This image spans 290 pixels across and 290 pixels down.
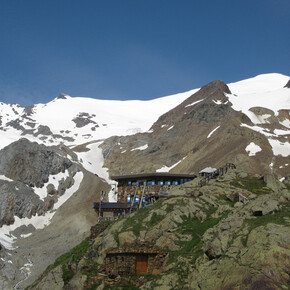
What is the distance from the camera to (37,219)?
317 ft

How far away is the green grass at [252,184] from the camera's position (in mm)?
41925

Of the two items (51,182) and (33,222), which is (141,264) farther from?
(51,182)

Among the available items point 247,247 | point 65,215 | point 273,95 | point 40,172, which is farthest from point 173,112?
point 247,247

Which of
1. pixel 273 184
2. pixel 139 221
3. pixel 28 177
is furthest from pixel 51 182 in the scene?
pixel 139 221

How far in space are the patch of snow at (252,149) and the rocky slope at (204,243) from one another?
56.8 m

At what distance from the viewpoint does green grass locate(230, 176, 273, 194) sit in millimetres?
41925

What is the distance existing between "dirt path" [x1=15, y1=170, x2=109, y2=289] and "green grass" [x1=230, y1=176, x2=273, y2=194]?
36.1 meters

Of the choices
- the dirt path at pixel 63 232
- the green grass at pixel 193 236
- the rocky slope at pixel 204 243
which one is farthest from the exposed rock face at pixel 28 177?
the green grass at pixel 193 236

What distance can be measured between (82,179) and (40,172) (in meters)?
12.8

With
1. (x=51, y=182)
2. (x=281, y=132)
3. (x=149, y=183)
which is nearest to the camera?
(x=149, y=183)

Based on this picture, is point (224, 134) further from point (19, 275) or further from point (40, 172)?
point (19, 275)

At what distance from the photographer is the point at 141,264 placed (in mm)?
28438

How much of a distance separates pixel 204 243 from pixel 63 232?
62291mm

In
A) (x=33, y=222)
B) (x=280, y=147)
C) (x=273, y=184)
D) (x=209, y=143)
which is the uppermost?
(x=209, y=143)
